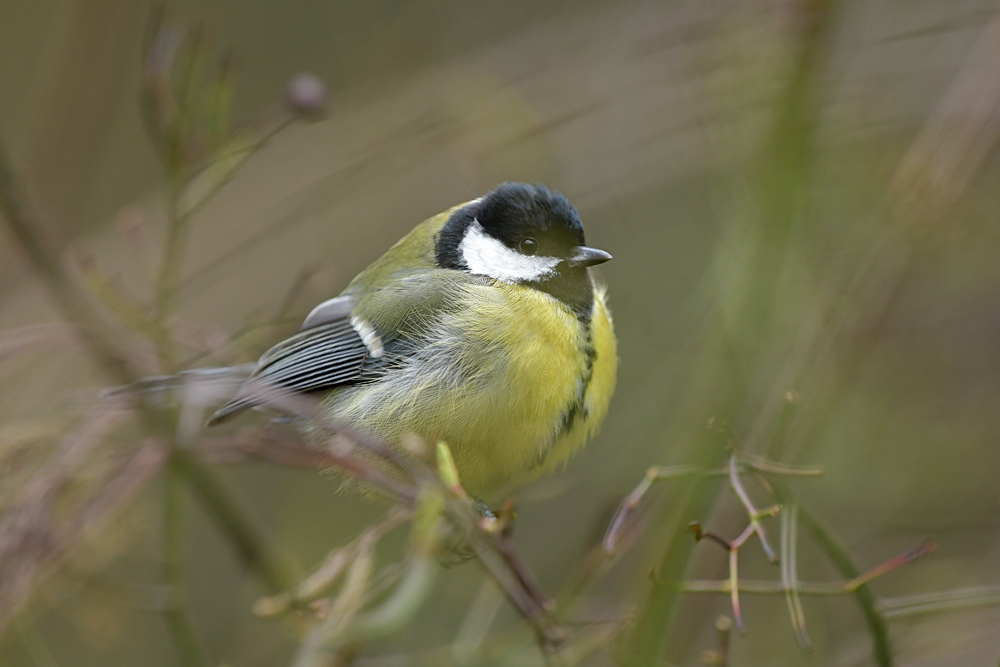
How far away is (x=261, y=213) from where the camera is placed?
2.97 meters

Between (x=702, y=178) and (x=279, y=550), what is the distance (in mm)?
1864

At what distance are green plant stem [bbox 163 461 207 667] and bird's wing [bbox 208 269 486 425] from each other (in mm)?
369

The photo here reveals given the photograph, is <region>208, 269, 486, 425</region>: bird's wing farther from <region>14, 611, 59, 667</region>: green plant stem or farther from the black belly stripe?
<region>14, 611, 59, 667</region>: green plant stem

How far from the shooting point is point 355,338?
8.80 feet

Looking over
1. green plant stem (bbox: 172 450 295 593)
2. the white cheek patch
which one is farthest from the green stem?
green plant stem (bbox: 172 450 295 593)

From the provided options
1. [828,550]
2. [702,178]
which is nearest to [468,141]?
[702,178]

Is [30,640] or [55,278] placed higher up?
[55,278]

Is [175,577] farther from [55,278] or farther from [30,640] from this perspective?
[55,278]

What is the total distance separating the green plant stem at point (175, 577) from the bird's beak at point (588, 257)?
114cm

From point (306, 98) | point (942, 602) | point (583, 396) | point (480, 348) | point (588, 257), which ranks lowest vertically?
point (942, 602)

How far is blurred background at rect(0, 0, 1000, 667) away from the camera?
81.1 inches

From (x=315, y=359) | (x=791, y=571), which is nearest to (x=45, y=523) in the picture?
(x=315, y=359)

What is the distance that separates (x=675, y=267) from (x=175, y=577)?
6.14 feet

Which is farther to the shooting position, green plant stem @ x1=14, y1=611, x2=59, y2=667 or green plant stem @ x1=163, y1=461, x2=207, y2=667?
green plant stem @ x1=163, y1=461, x2=207, y2=667
